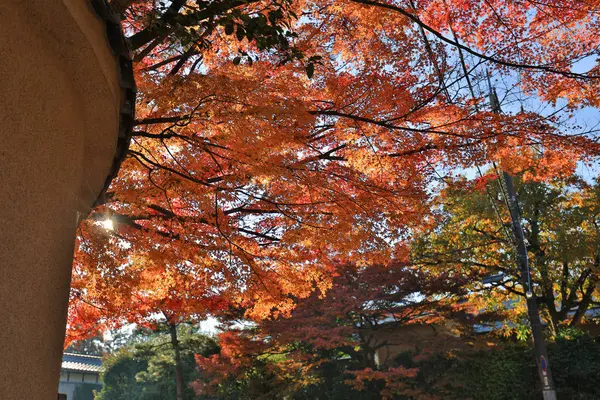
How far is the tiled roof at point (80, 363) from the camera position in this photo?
35.2m

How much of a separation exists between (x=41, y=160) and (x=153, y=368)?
23.0 metres

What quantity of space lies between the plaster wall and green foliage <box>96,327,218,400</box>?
19.1m

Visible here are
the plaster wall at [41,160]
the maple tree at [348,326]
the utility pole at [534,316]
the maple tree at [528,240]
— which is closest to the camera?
the plaster wall at [41,160]

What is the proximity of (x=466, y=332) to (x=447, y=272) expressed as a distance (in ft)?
6.68

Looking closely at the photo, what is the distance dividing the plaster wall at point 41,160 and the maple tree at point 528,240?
1459 centimetres

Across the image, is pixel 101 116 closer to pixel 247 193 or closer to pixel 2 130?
pixel 2 130

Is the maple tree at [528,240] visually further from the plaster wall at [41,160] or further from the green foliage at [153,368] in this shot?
the plaster wall at [41,160]

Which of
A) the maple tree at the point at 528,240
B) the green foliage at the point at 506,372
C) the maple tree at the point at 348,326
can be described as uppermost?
the maple tree at the point at 528,240

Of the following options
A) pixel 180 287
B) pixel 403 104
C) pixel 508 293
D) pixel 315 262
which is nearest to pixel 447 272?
pixel 508 293

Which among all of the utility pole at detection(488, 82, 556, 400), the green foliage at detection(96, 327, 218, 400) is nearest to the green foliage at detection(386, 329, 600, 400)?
the utility pole at detection(488, 82, 556, 400)

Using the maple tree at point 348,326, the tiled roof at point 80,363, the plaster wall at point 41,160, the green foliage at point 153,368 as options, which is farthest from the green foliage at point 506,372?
the tiled roof at point 80,363

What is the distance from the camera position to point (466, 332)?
17.0 meters

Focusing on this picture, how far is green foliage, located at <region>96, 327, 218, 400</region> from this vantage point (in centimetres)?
2221

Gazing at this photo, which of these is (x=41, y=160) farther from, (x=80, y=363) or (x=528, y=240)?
(x=80, y=363)
